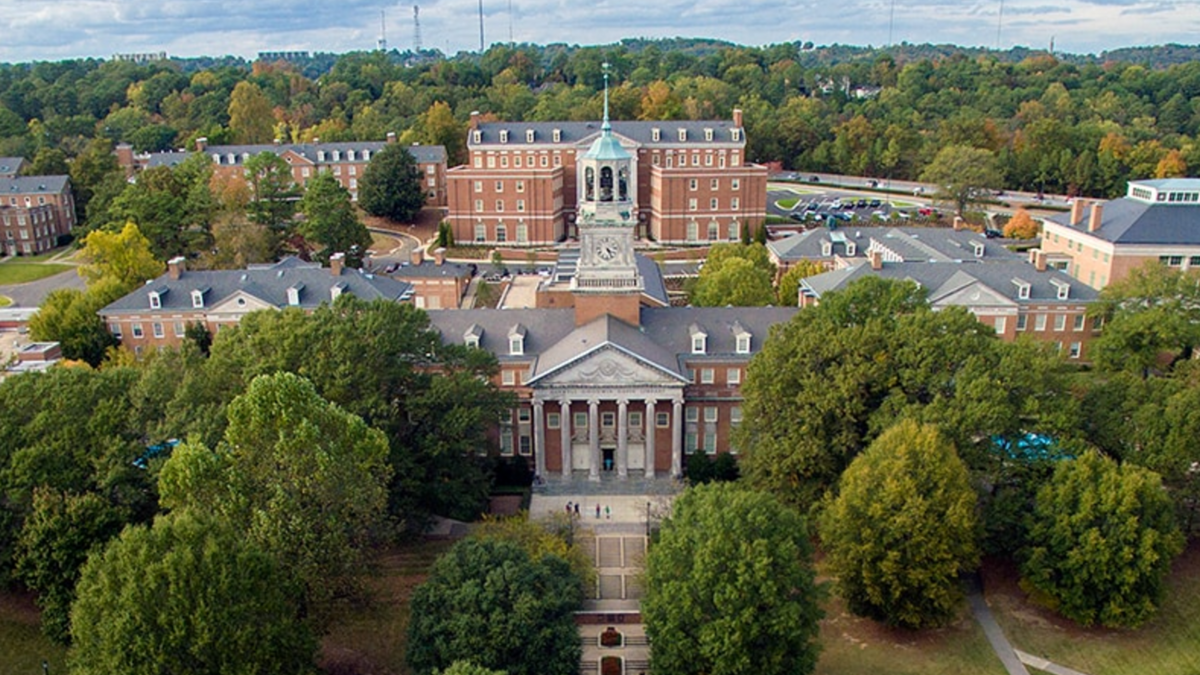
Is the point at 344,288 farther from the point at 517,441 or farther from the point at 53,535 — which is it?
the point at 53,535

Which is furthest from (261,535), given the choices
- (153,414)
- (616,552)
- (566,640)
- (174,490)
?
(616,552)

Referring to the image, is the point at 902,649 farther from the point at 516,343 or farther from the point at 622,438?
the point at 516,343

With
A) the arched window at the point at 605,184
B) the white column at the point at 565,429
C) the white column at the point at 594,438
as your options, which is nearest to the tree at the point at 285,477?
the white column at the point at 565,429

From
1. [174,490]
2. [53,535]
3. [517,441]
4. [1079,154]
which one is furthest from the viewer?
[1079,154]

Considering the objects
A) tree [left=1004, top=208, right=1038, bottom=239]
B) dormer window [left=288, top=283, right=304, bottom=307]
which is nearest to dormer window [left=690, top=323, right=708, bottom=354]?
dormer window [left=288, top=283, right=304, bottom=307]

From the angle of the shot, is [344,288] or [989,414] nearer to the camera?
[989,414]

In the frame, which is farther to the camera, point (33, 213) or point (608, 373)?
point (33, 213)

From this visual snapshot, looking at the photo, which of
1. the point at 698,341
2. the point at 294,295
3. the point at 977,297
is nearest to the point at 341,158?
the point at 294,295
